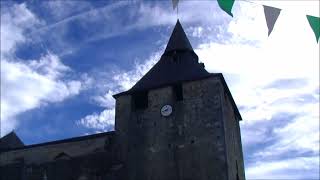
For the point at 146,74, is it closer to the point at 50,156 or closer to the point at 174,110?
the point at 174,110

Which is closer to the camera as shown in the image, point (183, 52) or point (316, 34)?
point (316, 34)

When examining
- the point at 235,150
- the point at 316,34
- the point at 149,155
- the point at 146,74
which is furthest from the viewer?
the point at 146,74

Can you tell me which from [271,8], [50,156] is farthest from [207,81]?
[271,8]

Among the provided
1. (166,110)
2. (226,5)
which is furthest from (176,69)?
(226,5)

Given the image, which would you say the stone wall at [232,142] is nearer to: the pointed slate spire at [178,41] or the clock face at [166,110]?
the clock face at [166,110]

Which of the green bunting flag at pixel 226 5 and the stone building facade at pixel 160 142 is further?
the stone building facade at pixel 160 142

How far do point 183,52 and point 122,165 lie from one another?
6.50m

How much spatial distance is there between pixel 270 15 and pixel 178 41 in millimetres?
13369

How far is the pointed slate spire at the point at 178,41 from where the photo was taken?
2141 centimetres

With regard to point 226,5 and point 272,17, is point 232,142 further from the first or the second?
point 226,5

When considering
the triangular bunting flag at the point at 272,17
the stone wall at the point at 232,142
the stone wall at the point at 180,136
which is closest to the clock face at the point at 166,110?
the stone wall at the point at 180,136

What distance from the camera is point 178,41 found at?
2186 cm

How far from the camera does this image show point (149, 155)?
18031 millimetres

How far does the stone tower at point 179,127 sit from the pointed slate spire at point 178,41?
4.15 ft
